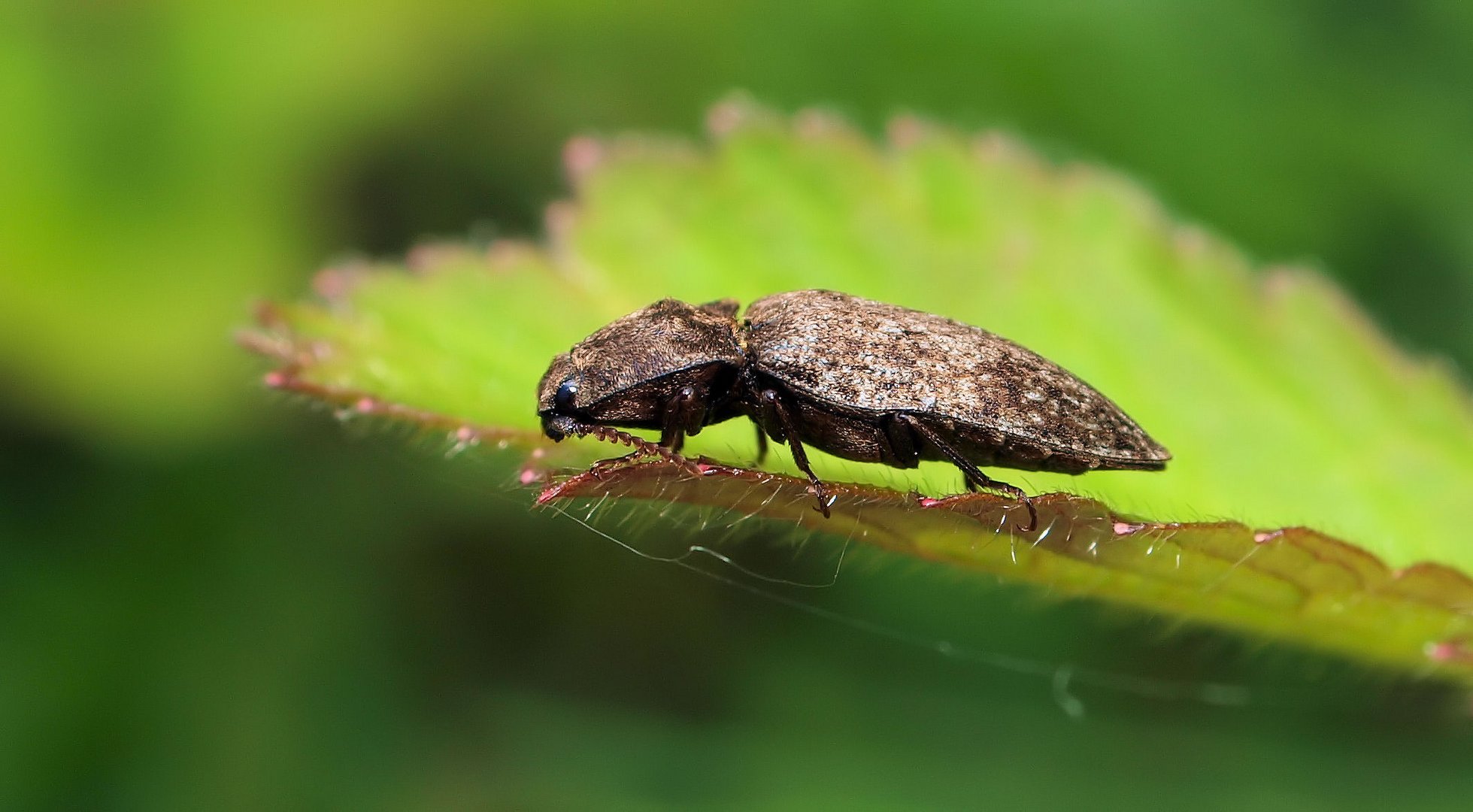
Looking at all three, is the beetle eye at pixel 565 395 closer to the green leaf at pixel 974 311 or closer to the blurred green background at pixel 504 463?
the green leaf at pixel 974 311

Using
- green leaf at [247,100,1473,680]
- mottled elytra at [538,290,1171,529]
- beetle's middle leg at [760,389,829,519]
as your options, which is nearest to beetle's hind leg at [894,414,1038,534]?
mottled elytra at [538,290,1171,529]

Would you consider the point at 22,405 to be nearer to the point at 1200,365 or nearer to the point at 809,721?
the point at 809,721

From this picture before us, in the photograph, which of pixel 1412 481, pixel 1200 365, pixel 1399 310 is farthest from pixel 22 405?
pixel 1399 310

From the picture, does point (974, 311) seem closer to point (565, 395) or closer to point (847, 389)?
point (847, 389)

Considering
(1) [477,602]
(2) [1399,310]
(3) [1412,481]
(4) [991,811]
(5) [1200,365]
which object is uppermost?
(2) [1399,310]

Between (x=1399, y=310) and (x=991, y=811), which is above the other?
(x=1399, y=310)

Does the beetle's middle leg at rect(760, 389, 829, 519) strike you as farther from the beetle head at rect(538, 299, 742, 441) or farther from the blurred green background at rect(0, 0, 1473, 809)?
the blurred green background at rect(0, 0, 1473, 809)

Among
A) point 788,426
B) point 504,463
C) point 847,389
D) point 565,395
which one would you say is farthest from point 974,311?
point 504,463
